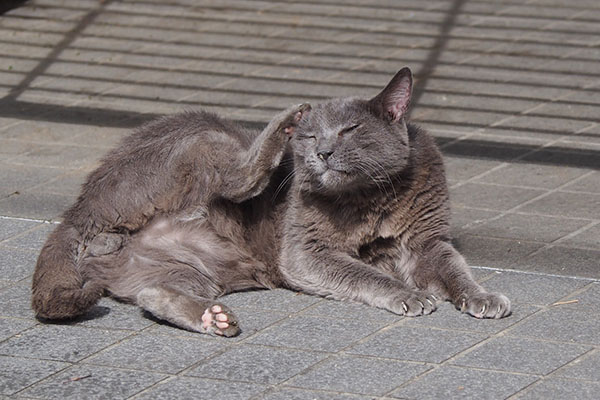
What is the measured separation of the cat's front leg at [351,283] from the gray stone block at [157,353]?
2.09 feet

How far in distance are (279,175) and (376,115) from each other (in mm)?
540

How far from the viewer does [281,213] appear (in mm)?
4770

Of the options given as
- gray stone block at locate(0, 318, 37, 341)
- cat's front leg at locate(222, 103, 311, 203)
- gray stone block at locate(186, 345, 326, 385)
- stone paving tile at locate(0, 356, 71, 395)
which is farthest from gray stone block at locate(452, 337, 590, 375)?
gray stone block at locate(0, 318, 37, 341)

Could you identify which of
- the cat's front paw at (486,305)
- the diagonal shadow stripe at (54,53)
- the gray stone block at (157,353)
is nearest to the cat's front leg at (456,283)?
the cat's front paw at (486,305)

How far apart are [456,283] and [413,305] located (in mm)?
234

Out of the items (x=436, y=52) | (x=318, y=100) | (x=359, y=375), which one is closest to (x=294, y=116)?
(x=359, y=375)

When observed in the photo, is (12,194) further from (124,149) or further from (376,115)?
(376,115)

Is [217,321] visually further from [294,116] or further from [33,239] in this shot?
[33,239]

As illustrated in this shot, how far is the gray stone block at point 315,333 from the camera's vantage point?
405cm

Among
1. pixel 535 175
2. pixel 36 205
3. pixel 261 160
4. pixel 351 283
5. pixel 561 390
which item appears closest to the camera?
pixel 561 390

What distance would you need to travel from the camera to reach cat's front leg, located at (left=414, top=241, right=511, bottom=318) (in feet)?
13.9

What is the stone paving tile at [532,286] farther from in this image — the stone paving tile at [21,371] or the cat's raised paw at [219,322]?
the stone paving tile at [21,371]

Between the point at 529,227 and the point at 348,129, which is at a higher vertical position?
the point at 348,129

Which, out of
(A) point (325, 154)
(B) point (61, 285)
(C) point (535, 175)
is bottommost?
(C) point (535, 175)
